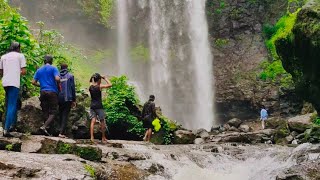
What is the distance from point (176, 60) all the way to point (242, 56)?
17.5ft

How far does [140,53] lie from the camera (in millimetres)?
Answer: 32594

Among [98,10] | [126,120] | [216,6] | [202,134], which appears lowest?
[202,134]

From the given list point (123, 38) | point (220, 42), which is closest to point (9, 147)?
point (220, 42)

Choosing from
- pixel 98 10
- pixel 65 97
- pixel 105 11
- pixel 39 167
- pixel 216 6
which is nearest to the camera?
pixel 39 167

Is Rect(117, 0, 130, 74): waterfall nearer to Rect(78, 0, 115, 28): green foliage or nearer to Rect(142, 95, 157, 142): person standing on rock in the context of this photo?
Rect(78, 0, 115, 28): green foliage

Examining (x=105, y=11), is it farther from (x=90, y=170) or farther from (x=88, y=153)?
(x=90, y=170)

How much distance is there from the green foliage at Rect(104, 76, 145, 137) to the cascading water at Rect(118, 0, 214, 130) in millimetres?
13749

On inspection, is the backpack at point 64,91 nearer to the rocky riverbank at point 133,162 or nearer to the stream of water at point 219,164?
the rocky riverbank at point 133,162

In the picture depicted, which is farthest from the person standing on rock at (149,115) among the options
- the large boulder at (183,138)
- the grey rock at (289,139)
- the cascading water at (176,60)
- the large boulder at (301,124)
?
the cascading water at (176,60)

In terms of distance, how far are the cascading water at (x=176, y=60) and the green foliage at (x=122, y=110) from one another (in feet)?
45.1

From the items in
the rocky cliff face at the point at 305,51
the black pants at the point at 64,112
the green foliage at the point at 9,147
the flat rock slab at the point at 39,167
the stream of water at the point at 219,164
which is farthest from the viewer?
the rocky cliff face at the point at 305,51

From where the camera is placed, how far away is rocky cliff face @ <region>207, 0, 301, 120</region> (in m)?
28.7

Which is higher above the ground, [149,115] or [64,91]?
[64,91]

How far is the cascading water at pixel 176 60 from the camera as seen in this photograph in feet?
98.5
